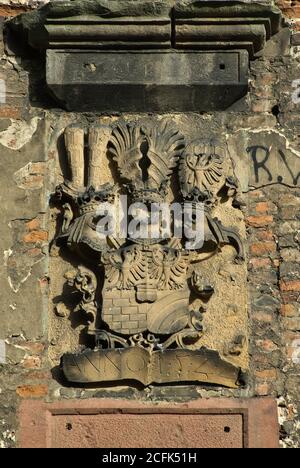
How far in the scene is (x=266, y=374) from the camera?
270 inches

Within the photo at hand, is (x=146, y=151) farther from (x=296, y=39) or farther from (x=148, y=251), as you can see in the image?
(x=296, y=39)

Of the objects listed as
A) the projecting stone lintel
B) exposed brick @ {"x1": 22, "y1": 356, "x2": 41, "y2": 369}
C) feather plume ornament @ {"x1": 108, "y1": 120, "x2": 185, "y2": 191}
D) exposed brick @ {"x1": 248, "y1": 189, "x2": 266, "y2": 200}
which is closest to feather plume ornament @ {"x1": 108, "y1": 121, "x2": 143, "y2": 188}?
feather plume ornament @ {"x1": 108, "y1": 120, "x2": 185, "y2": 191}

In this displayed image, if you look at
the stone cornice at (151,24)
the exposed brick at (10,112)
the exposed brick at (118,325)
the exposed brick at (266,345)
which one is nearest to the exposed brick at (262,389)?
the exposed brick at (266,345)

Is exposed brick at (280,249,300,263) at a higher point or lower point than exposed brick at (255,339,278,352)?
higher

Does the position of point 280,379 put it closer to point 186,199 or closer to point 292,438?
point 292,438

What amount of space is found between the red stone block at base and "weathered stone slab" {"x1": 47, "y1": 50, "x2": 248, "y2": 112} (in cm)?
159

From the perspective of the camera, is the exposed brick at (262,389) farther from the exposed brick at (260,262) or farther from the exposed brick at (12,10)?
the exposed brick at (12,10)

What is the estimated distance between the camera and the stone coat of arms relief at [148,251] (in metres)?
6.75

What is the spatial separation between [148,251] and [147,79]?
3.07 ft

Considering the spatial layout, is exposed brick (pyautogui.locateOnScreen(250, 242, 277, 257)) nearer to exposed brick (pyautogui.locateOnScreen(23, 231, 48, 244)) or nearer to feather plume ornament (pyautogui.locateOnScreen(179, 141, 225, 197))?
feather plume ornament (pyautogui.locateOnScreen(179, 141, 225, 197))

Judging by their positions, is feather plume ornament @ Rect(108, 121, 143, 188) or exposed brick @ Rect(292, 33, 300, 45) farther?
exposed brick @ Rect(292, 33, 300, 45)

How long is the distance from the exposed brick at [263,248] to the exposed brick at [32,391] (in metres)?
1.28

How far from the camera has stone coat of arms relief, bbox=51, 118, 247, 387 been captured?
6754 millimetres

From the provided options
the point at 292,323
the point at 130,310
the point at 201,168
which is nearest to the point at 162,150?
the point at 201,168
